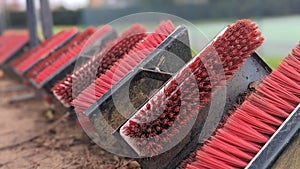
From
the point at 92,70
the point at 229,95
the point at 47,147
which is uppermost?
the point at 229,95

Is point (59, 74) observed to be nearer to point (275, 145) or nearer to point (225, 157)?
point (225, 157)

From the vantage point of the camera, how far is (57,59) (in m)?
4.67

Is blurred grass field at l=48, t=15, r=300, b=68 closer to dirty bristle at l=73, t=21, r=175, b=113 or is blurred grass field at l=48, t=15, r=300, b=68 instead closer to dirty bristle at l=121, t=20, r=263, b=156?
dirty bristle at l=73, t=21, r=175, b=113

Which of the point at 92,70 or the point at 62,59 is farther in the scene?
the point at 62,59

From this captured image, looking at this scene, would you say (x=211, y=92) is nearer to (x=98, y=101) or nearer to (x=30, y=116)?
(x=98, y=101)

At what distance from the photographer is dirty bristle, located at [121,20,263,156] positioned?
7.61 feet

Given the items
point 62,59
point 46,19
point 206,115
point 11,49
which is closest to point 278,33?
point 11,49

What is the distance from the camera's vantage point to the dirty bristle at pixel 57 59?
440 centimetres

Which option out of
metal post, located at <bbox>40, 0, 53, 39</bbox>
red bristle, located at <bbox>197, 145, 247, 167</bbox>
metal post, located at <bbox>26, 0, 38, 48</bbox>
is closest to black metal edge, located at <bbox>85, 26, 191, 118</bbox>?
red bristle, located at <bbox>197, 145, 247, 167</bbox>

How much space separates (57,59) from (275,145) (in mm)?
3255

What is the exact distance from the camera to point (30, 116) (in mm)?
6062

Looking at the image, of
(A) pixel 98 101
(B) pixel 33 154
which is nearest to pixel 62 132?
(B) pixel 33 154

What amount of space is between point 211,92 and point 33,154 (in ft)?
8.02

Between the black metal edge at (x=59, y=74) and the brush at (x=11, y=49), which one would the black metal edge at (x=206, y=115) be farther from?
the brush at (x=11, y=49)
